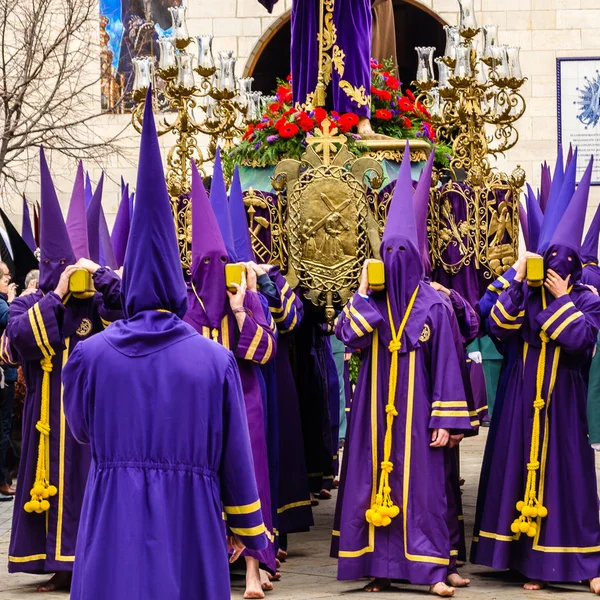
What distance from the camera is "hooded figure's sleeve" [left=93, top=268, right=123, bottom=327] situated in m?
8.27

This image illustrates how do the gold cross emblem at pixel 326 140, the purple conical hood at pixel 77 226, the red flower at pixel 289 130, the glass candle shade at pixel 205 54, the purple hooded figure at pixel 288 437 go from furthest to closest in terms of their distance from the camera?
the glass candle shade at pixel 205 54, the red flower at pixel 289 130, the gold cross emblem at pixel 326 140, the purple hooded figure at pixel 288 437, the purple conical hood at pixel 77 226

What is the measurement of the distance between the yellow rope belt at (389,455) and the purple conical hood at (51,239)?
6.24ft

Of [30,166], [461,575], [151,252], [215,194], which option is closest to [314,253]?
[215,194]

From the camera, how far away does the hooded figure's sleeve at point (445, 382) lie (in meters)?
8.13

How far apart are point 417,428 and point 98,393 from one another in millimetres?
3072

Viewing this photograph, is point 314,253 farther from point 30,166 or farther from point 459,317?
point 30,166

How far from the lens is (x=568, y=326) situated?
815 cm

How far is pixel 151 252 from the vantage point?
5582mm

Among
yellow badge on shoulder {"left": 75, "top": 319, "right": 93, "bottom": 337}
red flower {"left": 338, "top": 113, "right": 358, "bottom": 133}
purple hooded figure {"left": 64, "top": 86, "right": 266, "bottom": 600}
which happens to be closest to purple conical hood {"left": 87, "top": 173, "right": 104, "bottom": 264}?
yellow badge on shoulder {"left": 75, "top": 319, "right": 93, "bottom": 337}

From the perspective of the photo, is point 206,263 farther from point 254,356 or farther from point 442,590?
point 442,590

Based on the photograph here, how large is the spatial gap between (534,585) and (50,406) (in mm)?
2962

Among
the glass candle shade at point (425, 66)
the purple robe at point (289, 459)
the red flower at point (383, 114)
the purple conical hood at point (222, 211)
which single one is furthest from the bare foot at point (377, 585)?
the glass candle shade at point (425, 66)

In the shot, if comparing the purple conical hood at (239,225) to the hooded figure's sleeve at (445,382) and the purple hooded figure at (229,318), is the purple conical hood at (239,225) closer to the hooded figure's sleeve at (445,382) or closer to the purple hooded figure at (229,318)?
the purple hooded figure at (229,318)

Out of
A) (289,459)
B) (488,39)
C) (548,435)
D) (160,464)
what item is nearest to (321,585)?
(289,459)
